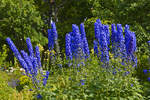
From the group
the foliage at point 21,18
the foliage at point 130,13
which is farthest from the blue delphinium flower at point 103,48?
the foliage at point 21,18

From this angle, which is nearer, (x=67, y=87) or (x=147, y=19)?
(x=67, y=87)

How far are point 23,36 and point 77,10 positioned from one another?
3.57 meters

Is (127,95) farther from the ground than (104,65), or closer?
closer

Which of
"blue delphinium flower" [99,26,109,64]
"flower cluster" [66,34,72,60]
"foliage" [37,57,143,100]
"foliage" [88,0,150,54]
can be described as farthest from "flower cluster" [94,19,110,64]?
"foliage" [88,0,150,54]

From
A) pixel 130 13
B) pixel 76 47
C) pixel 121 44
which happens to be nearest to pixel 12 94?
pixel 76 47

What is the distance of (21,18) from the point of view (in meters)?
13.1

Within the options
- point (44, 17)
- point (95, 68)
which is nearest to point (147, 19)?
point (95, 68)

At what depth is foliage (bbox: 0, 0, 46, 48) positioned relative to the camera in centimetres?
1302

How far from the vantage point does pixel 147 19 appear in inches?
371

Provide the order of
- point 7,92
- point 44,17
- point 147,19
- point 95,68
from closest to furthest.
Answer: point 95,68
point 7,92
point 147,19
point 44,17

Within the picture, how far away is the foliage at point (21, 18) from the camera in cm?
1302

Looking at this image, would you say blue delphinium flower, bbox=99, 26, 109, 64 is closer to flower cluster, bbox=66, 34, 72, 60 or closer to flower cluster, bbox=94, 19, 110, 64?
flower cluster, bbox=94, 19, 110, 64

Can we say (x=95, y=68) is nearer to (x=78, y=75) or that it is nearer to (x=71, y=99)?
(x=78, y=75)

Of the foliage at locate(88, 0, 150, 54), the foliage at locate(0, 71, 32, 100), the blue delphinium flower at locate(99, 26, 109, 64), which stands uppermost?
the foliage at locate(88, 0, 150, 54)
